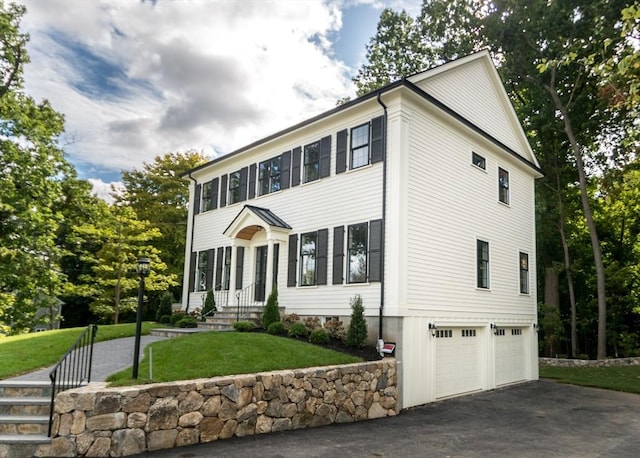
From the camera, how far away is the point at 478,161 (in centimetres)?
1421

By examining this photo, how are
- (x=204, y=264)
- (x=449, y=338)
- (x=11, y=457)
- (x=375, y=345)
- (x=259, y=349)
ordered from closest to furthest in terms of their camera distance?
(x=11, y=457) < (x=259, y=349) < (x=375, y=345) < (x=449, y=338) < (x=204, y=264)

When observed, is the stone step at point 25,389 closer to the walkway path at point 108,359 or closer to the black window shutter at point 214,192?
the walkway path at point 108,359

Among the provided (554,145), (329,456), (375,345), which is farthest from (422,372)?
(554,145)

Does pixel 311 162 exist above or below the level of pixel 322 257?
above

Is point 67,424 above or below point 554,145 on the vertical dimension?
below

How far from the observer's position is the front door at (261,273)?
14.6 m

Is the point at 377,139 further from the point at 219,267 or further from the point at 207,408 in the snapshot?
the point at 219,267

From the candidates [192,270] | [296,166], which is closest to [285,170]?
[296,166]

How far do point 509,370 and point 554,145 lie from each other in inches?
524

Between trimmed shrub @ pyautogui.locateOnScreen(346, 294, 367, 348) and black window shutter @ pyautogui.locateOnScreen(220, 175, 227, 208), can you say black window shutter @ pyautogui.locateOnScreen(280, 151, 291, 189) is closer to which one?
black window shutter @ pyautogui.locateOnScreen(220, 175, 227, 208)

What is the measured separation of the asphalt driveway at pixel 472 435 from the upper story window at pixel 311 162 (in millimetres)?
6845

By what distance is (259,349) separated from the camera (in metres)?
9.26

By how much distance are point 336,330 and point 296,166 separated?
5.35 m

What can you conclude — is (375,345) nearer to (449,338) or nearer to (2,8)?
(449,338)
